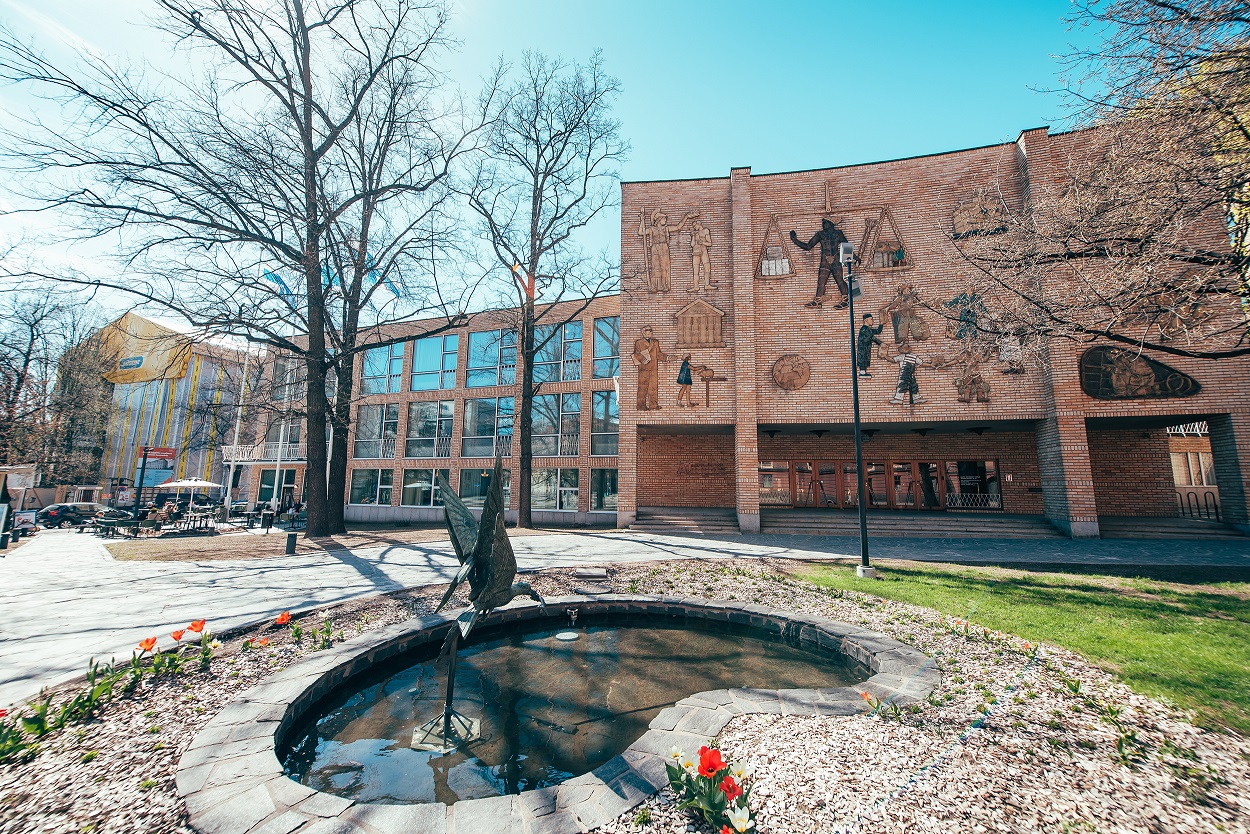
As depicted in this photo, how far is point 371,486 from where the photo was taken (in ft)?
83.5

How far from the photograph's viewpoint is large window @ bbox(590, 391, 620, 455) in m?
21.5

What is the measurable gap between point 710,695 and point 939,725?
159cm

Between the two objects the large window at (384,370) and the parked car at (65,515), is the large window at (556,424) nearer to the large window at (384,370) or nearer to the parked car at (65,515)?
the large window at (384,370)

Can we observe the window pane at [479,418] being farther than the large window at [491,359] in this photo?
No

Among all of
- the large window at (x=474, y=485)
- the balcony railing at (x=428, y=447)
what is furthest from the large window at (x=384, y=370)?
the large window at (x=474, y=485)

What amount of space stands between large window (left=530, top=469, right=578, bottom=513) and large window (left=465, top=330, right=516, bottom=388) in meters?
5.21

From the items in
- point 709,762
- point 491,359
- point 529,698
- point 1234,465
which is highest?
point 491,359

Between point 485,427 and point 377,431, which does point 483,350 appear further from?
point 377,431

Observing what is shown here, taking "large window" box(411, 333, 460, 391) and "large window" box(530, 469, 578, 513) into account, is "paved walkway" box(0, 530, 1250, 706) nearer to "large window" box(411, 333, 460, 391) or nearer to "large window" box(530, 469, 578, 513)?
"large window" box(530, 469, 578, 513)

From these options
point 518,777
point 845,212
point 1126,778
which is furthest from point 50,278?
point 845,212

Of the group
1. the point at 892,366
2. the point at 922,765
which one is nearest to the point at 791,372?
the point at 892,366

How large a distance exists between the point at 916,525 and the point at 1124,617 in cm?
975

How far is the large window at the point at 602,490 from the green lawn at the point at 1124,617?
1309 centimetres

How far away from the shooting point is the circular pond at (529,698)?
9.84 ft
